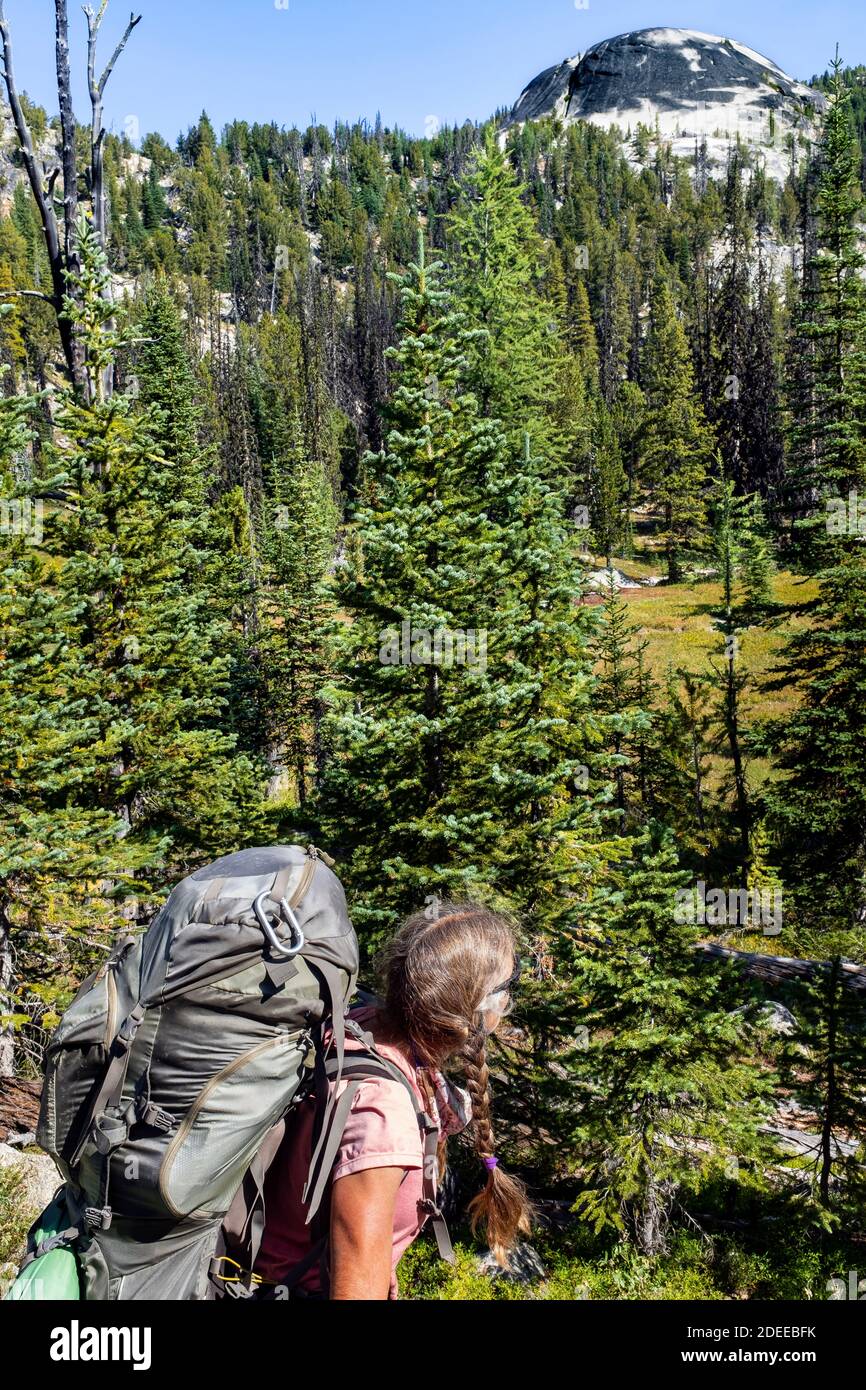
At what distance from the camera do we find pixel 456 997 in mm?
2580

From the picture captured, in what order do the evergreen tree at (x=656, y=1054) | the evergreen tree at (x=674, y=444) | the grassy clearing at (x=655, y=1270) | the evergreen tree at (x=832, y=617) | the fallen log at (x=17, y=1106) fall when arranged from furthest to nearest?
1. the evergreen tree at (x=674, y=444)
2. the evergreen tree at (x=832, y=617)
3. the grassy clearing at (x=655, y=1270)
4. the fallen log at (x=17, y=1106)
5. the evergreen tree at (x=656, y=1054)

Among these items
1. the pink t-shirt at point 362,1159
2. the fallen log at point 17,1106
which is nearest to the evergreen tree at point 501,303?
the fallen log at point 17,1106

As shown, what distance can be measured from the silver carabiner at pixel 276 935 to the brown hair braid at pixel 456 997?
491 millimetres

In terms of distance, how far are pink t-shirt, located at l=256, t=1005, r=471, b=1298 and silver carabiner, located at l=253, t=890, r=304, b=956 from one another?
372 mm

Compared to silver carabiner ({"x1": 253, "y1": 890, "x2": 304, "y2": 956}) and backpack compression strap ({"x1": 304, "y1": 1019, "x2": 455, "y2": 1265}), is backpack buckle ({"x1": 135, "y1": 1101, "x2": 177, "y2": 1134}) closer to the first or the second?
backpack compression strap ({"x1": 304, "y1": 1019, "x2": 455, "y2": 1265})

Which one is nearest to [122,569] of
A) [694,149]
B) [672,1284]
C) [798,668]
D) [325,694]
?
[325,694]

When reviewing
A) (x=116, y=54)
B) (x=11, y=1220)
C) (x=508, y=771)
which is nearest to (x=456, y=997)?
(x=11, y=1220)

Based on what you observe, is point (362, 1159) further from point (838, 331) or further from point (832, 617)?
point (838, 331)

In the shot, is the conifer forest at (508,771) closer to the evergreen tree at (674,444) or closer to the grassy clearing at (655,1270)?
the grassy clearing at (655,1270)

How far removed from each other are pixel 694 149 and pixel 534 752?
222925 millimetres

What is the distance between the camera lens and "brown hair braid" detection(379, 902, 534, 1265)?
2.56 meters

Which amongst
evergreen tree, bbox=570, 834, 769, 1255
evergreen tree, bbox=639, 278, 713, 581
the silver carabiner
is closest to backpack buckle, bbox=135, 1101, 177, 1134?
the silver carabiner

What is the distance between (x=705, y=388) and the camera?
81.2 meters

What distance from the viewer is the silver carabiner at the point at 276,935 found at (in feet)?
7.35
